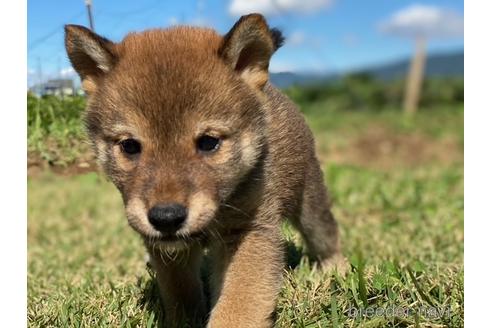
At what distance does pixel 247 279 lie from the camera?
121 inches

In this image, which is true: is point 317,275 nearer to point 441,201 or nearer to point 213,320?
point 213,320

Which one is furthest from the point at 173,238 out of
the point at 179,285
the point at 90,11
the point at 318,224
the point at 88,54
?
the point at 318,224

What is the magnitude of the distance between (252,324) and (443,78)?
16.8m

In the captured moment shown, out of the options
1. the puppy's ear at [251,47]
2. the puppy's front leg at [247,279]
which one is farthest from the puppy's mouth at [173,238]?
the puppy's ear at [251,47]

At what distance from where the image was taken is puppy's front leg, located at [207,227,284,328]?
9.80ft

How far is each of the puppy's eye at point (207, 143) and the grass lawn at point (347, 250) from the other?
0.95 meters

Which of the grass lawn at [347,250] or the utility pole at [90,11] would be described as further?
the utility pole at [90,11]

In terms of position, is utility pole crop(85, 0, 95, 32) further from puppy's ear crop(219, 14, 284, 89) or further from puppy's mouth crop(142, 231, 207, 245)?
puppy's mouth crop(142, 231, 207, 245)

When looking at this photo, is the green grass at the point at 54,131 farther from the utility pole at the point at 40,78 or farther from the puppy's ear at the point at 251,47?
the puppy's ear at the point at 251,47

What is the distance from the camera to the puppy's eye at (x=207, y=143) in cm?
285

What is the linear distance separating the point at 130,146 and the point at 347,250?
2916 millimetres

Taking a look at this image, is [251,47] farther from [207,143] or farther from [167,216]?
[167,216]

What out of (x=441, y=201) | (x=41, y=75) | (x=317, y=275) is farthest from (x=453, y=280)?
(x=441, y=201)

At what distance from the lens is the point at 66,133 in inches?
157
